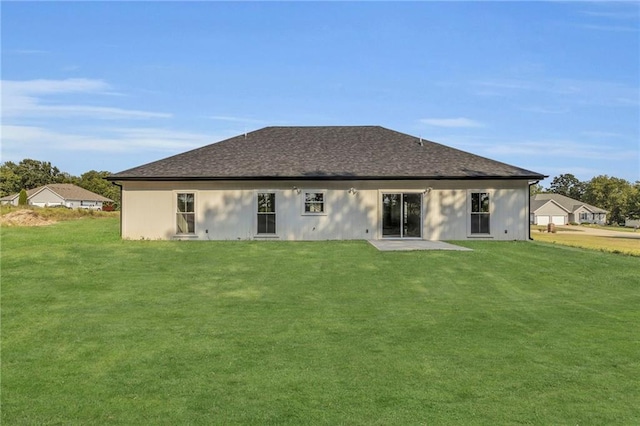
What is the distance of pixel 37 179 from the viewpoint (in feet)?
311

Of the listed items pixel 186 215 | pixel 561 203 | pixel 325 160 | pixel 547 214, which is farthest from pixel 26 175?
pixel 561 203

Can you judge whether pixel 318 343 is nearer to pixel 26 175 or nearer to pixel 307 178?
pixel 307 178

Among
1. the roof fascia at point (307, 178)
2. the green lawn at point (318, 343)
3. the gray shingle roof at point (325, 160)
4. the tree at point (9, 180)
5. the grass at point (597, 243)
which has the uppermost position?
the tree at point (9, 180)

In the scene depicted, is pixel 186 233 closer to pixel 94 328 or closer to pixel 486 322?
pixel 94 328

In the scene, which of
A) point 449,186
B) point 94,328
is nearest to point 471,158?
point 449,186

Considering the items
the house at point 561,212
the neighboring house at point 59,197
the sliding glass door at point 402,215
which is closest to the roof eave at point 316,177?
the sliding glass door at point 402,215

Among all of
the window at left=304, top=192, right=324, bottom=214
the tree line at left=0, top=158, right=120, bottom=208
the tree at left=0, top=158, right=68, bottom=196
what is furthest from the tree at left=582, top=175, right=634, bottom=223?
the tree at left=0, top=158, right=68, bottom=196

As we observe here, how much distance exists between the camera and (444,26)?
1772 cm

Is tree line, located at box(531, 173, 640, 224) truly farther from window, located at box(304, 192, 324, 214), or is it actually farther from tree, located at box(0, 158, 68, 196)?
tree, located at box(0, 158, 68, 196)

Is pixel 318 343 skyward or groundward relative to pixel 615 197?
groundward

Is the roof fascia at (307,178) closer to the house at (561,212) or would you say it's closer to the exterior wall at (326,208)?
the exterior wall at (326,208)

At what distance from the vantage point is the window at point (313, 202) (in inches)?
794

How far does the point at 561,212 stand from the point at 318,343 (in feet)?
309

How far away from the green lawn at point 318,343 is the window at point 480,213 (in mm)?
7279
